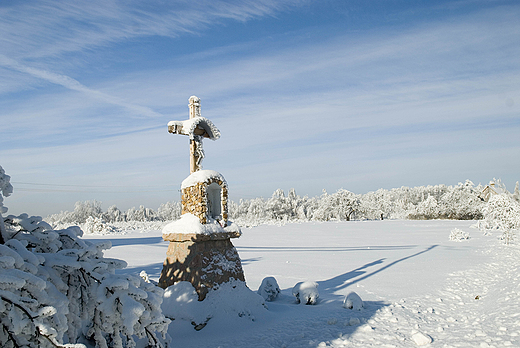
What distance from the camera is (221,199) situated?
7.13 metres

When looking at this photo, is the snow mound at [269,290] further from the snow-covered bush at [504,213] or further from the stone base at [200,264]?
the snow-covered bush at [504,213]

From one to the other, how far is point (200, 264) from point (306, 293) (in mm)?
2649

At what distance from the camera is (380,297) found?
27.4 feet

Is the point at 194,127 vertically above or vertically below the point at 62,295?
above

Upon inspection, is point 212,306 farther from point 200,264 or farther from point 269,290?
point 269,290

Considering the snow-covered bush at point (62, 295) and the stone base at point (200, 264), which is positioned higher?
the snow-covered bush at point (62, 295)

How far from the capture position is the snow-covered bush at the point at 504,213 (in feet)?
52.0

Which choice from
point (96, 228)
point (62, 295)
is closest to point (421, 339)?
point (62, 295)

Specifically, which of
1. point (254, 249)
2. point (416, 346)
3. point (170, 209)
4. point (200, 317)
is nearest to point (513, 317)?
point (416, 346)

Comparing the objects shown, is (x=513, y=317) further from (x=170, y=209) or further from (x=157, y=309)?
(x=170, y=209)

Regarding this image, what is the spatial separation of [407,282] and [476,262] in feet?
14.9

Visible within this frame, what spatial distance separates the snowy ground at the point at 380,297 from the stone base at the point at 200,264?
64 cm

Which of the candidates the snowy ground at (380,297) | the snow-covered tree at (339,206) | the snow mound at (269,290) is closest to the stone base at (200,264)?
the snowy ground at (380,297)

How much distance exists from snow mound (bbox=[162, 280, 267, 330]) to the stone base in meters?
0.12
